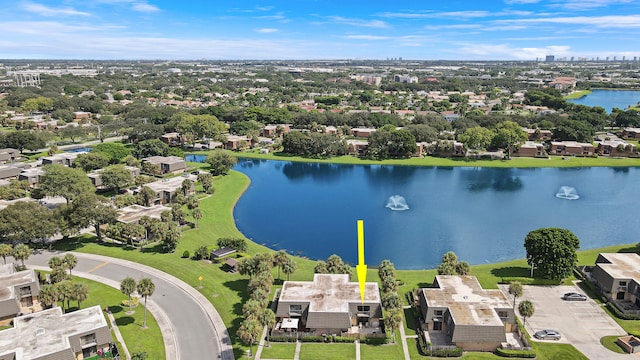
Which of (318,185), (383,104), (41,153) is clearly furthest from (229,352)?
(383,104)

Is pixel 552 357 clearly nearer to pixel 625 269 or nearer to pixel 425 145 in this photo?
pixel 625 269

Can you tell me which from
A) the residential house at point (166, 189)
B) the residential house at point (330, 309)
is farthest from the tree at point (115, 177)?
the residential house at point (330, 309)

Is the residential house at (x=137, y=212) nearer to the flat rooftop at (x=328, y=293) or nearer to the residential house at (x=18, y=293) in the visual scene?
the residential house at (x=18, y=293)

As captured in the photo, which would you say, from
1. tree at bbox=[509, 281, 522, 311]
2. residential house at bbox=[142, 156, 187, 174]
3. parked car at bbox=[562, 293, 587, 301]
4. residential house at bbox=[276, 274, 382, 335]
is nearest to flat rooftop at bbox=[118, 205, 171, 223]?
residential house at bbox=[142, 156, 187, 174]

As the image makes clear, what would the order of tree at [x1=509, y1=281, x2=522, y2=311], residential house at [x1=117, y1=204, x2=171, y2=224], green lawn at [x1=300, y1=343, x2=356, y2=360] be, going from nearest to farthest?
green lawn at [x1=300, y1=343, x2=356, y2=360], tree at [x1=509, y1=281, x2=522, y2=311], residential house at [x1=117, y1=204, x2=171, y2=224]

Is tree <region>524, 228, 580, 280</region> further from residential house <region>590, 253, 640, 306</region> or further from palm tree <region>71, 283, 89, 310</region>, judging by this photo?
palm tree <region>71, 283, 89, 310</region>

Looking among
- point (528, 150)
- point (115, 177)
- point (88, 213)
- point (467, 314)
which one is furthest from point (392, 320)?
point (528, 150)
